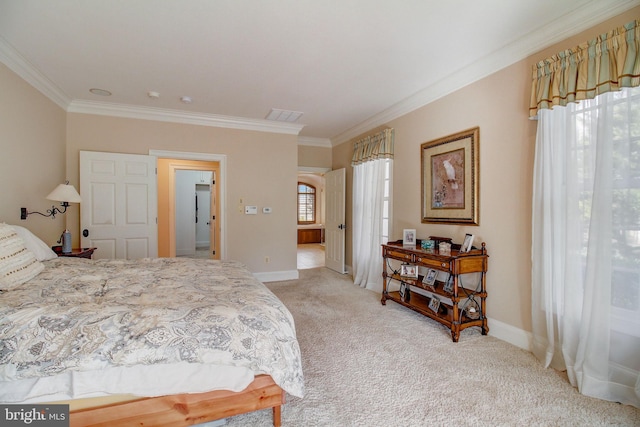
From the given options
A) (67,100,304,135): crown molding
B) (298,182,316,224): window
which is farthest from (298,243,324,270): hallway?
(298,182,316,224): window

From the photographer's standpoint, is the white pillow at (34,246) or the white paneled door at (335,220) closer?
the white pillow at (34,246)

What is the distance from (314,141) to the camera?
19.4 ft

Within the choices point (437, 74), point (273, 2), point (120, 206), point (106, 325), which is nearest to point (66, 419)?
point (106, 325)

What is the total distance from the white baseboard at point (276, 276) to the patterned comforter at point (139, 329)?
297cm

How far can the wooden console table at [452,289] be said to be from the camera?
8.95 ft

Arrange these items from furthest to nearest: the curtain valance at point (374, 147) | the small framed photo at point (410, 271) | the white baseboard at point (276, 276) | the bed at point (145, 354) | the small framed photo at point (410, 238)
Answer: the white baseboard at point (276, 276) → the curtain valance at point (374, 147) → the small framed photo at point (410, 238) → the small framed photo at point (410, 271) → the bed at point (145, 354)

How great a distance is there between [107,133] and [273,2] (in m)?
3.36

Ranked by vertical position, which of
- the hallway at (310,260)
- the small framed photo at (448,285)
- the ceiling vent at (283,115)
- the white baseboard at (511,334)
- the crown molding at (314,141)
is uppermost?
the ceiling vent at (283,115)

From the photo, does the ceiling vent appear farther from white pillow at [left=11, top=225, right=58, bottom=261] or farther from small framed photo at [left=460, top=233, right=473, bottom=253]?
white pillow at [left=11, top=225, right=58, bottom=261]

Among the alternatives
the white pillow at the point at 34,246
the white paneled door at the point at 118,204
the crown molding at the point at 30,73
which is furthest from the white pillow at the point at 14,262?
the white paneled door at the point at 118,204

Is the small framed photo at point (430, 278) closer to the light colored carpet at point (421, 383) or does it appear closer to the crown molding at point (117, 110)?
the light colored carpet at point (421, 383)

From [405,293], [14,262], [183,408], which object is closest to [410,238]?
[405,293]

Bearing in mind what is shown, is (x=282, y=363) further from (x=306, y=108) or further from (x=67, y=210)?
(x=67, y=210)

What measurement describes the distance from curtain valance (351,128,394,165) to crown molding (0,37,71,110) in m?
4.02
